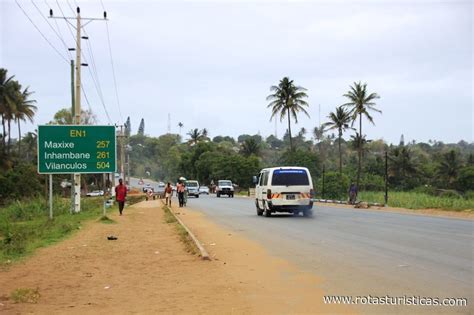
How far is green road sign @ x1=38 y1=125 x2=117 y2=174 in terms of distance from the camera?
985 inches

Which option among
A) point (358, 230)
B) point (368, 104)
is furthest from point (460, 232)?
point (368, 104)

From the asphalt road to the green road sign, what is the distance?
792 centimetres

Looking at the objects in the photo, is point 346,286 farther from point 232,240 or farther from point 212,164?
point 212,164

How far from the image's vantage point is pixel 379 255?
12.4 meters

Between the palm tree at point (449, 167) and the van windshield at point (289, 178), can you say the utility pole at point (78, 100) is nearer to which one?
the van windshield at point (289, 178)

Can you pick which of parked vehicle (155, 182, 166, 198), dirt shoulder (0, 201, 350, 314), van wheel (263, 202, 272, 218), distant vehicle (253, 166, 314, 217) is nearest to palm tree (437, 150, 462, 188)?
parked vehicle (155, 182, 166, 198)

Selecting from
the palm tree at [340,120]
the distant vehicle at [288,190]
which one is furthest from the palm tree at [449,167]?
the distant vehicle at [288,190]

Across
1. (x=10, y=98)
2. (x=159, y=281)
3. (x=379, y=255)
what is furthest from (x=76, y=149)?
(x=10, y=98)

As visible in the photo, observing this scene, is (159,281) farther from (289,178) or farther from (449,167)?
(449,167)

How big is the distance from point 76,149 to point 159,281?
56.3 feet

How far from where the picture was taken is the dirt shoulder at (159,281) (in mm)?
7594

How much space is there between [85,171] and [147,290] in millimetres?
17655

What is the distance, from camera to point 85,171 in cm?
2559

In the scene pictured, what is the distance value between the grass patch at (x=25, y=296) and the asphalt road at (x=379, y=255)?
13.9 ft
